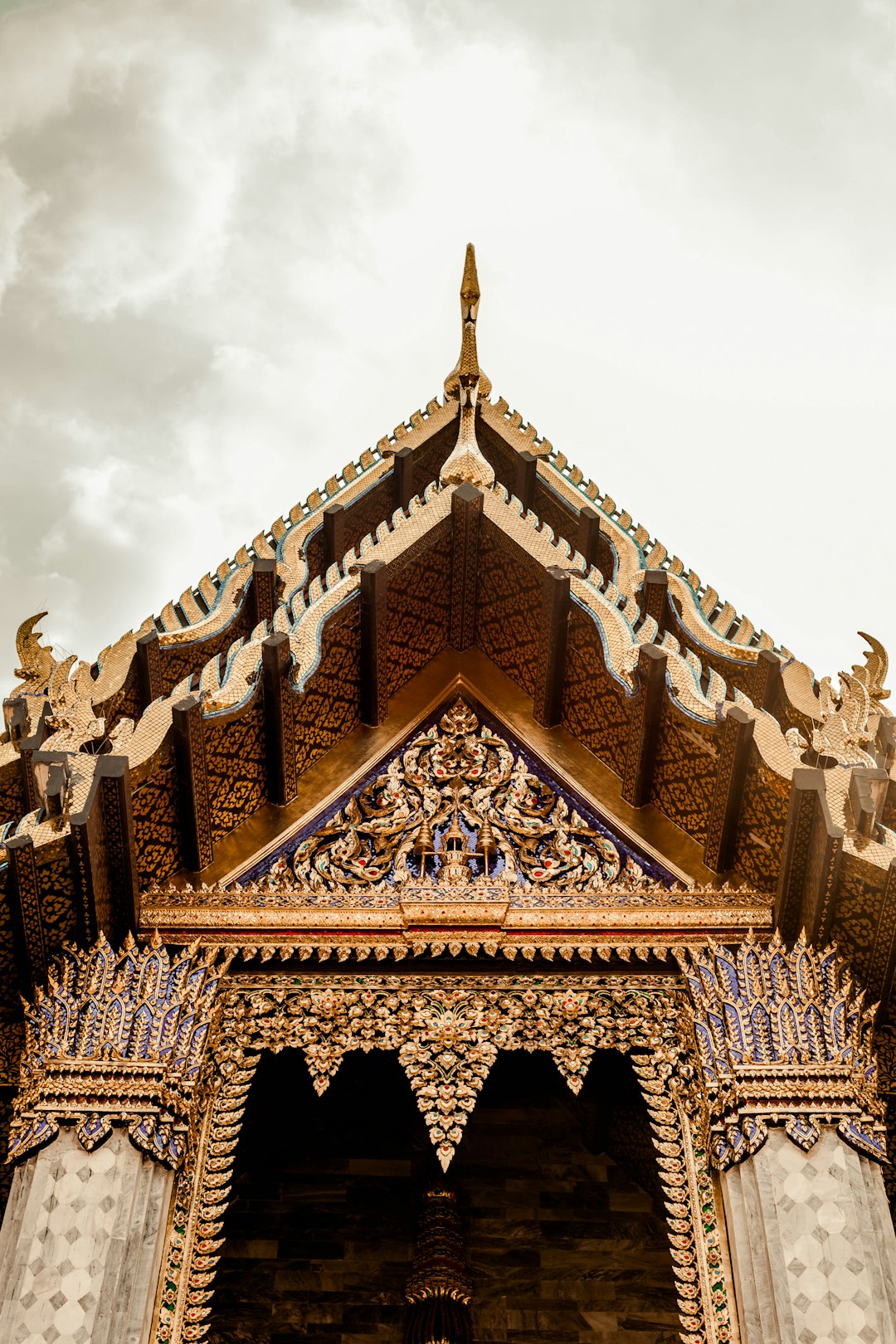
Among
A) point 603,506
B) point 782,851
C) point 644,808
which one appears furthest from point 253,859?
point 603,506

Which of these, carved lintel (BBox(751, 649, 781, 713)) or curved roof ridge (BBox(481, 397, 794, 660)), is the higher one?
curved roof ridge (BBox(481, 397, 794, 660))

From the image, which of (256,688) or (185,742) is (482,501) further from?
(185,742)

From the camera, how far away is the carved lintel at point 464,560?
26.5 ft

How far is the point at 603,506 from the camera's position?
30.3ft

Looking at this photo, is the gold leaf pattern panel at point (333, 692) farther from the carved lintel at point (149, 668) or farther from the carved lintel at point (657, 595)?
the carved lintel at point (657, 595)

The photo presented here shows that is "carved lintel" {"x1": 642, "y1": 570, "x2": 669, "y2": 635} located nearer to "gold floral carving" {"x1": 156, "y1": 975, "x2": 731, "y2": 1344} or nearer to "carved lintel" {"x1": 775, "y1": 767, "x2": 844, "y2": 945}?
"carved lintel" {"x1": 775, "y1": 767, "x2": 844, "y2": 945}

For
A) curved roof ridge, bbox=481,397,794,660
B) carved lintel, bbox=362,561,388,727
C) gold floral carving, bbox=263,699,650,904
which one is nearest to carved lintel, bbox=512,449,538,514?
curved roof ridge, bbox=481,397,794,660

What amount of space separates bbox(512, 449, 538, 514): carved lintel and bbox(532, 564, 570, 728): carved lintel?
213cm

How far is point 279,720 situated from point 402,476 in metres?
3.09

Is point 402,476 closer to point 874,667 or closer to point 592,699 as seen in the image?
point 592,699

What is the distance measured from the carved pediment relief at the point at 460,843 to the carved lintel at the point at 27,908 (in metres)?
1.12

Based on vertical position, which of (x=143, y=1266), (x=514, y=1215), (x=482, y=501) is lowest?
(x=143, y=1266)

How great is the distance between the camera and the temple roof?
612 cm

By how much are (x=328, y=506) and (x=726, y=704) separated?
11.7 ft
